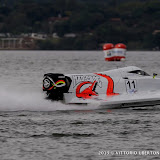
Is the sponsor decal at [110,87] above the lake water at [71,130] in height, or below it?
above

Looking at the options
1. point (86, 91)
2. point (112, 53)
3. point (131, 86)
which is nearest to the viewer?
point (86, 91)

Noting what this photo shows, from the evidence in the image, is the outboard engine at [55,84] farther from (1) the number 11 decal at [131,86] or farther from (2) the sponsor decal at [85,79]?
(1) the number 11 decal at [131,86]

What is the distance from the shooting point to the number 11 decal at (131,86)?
953 inches

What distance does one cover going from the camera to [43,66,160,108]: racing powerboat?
75.4ft

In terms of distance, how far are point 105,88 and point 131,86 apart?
3.79ft

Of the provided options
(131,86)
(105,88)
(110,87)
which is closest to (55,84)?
(105,88)

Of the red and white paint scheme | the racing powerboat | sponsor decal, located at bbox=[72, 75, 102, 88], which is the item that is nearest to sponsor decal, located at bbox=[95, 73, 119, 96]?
the racing powerboat

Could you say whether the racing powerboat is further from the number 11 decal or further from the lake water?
the lake water

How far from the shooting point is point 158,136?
61.3 ft

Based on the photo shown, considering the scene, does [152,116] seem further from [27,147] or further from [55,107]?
[27,147]

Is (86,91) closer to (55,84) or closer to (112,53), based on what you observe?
(55,84)

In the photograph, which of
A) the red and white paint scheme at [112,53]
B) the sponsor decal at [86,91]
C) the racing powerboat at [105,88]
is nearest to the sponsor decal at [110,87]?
the racing powerboat at [105,88]

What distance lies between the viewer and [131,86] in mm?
24266

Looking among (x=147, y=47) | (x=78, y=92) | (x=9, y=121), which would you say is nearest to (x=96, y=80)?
(x=78, y=92)
